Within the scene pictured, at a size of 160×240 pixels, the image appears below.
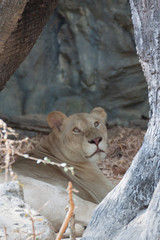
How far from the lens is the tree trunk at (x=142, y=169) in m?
2.54

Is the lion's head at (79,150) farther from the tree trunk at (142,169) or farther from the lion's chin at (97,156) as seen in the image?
the tree trunk at (142,169)

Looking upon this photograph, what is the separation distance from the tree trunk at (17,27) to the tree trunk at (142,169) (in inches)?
55.3

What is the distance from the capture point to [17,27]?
3982 mm

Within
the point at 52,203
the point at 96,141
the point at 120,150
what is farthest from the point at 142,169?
the point at 120,150

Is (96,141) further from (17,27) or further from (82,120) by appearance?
(17,27)

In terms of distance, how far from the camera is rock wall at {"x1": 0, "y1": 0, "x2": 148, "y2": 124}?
872 cm

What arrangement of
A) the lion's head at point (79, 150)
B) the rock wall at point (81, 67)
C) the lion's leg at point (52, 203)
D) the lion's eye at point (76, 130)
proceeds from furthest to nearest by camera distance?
the rock wall at point (81, 67)
the lion's eye at point (76, 130)
the lion's head at point (79, 150)
the lion's leg at point (52, 203)

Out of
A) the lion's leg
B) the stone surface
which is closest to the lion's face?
the lion's leg

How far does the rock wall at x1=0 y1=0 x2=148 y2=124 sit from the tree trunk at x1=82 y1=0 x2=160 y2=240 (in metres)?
6.10

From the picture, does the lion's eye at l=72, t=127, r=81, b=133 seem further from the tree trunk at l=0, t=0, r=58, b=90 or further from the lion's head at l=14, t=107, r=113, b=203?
the tree trunk at l=0, t=0, r=58, b=90

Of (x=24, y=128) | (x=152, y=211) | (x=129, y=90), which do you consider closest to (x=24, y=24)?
(x=152, y=211)

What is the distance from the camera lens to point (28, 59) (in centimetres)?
882

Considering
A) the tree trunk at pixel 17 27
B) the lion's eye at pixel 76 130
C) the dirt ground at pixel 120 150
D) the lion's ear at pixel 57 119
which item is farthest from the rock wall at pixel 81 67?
the tree trunk at pixel 17 27

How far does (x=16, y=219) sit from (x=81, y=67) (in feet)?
21.9
